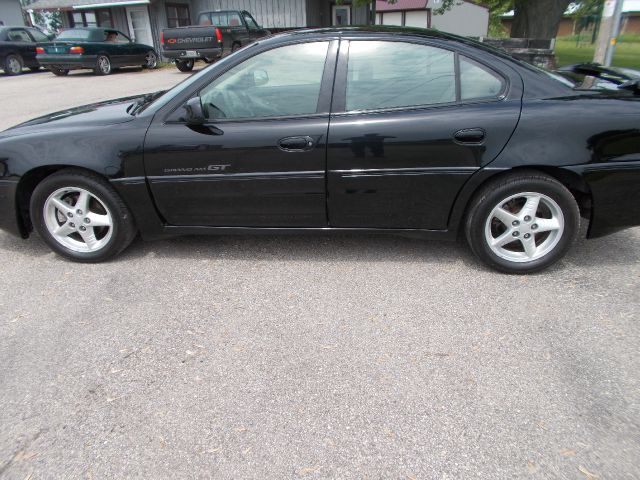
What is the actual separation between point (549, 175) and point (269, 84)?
6.42 feet

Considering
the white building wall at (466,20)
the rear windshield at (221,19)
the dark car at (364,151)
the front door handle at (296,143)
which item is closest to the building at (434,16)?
the white building wall at (466,20)

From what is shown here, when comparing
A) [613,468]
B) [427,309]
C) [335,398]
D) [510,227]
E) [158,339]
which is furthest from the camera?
[510,227]

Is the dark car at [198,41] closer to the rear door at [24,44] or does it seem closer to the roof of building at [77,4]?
the rear door at [24,44]

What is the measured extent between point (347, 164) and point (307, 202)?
0.39 metres

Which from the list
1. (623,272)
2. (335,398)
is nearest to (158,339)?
(335,398)

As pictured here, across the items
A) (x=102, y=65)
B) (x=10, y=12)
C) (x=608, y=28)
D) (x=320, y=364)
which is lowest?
(x=320, y=364)

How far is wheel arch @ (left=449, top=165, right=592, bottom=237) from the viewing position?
304cm

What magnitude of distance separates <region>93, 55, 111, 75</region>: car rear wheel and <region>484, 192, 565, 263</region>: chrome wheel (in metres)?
17.3

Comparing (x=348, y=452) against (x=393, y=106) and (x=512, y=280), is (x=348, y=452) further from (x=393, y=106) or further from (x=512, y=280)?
(x=393, y=106)

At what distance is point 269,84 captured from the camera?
321 cm

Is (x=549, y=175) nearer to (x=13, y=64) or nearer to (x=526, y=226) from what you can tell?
(x=526, y=226)

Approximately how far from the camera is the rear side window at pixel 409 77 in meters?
3.04

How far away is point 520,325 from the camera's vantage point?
2.74m

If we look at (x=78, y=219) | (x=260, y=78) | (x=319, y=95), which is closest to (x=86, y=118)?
(x=78, y=219)
